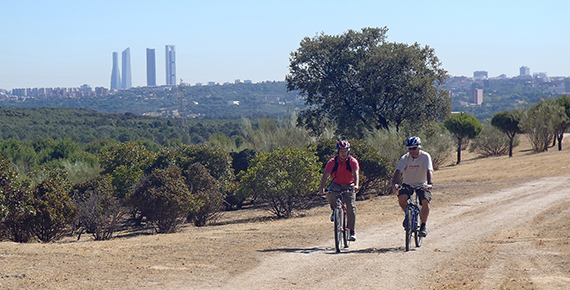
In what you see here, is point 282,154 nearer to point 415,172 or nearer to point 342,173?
point 342,173

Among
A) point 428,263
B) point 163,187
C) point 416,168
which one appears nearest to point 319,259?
point 428,263

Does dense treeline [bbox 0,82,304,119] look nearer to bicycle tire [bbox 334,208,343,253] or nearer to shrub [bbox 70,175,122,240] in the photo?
shrub [bbox 70,175,122,240]

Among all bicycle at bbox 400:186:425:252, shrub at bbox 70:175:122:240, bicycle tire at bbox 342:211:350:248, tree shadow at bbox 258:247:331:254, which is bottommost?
shrub at bbox 70:175:122:240

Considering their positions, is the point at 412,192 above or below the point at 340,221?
above

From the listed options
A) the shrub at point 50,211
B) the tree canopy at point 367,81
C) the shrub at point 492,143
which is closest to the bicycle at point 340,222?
the shrub at point 50,211

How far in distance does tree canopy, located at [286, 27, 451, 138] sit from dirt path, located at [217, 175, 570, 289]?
1980cm

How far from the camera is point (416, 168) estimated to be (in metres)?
8.70

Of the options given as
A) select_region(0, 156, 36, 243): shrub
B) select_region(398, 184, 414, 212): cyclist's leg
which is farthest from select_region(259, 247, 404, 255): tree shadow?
select_region(0, 156, 36, 243): shrub

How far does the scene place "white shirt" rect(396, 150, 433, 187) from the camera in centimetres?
866

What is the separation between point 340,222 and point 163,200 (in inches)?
283

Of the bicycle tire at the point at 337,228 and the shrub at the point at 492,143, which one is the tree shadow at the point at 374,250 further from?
the shrub at the point at 492,143

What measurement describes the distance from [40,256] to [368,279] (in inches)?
175

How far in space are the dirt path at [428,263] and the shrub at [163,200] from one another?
5715mm

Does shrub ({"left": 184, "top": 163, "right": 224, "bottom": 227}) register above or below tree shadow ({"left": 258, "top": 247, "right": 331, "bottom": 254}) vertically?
below
